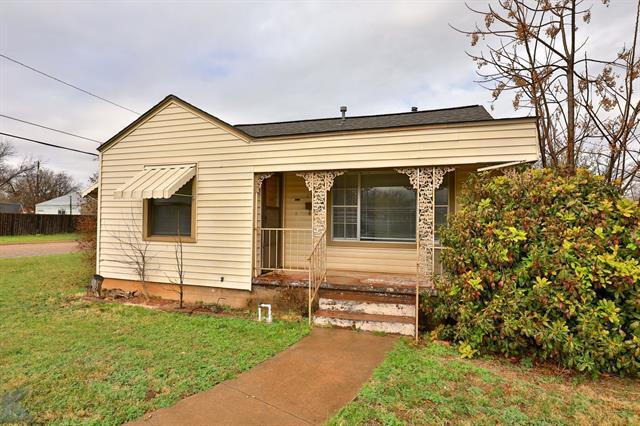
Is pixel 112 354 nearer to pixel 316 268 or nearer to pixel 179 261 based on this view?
pixel 179 261

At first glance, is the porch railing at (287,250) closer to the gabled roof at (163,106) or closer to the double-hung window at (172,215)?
the double-hung window at (172,215)

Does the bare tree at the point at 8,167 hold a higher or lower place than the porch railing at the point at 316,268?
higher

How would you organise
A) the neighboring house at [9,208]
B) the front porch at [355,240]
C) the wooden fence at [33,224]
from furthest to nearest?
1. the neighboring house at [9,208]
2. the wooden fence at [33,224]
3. the front porch at [355,240]

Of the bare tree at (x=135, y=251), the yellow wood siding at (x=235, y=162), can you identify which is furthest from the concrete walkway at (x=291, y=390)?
the bare tree at (x=135, y=251)

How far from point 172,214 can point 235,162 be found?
6.55 feet

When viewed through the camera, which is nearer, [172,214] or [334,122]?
[172,214]

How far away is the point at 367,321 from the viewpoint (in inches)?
203

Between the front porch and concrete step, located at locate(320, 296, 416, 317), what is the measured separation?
2 centimetres

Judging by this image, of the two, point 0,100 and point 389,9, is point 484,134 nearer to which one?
point 389,9

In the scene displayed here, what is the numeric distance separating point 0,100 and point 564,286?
1877cm

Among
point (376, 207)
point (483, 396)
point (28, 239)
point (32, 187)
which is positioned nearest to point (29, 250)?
point (28, 239)

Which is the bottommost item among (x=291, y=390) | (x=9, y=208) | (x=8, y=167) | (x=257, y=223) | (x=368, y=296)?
(x=291, y=390)

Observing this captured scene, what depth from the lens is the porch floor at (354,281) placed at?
543 centimetres

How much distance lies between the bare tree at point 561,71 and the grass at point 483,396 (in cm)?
365
